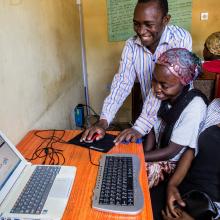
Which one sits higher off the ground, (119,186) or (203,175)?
(119,186)

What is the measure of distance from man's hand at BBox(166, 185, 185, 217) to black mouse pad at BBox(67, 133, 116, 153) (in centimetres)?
33

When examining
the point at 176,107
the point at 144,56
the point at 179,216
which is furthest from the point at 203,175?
the point at 144,56

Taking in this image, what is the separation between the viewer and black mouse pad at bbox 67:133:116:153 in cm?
114

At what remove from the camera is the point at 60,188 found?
86 centimetres

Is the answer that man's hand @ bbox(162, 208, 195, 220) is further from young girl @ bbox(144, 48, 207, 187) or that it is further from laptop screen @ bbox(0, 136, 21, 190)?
laptop screen @ bbox(0, 136, 21, 190)

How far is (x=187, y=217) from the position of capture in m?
1.02

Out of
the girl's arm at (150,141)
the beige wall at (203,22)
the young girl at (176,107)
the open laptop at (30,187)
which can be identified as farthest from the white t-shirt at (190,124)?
the beige wall at (203,22)

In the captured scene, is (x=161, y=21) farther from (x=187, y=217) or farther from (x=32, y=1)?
(x=187, y=217)

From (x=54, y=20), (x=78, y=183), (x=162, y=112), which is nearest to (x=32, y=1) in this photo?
(x=54, y=20)

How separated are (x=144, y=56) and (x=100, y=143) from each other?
2.22 feet

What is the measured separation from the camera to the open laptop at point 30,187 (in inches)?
29.4

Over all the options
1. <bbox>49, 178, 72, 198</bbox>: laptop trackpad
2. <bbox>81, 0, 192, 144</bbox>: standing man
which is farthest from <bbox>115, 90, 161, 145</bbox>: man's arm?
<bbox>49, 178, 72, 198</bbox>: laptop trackpad

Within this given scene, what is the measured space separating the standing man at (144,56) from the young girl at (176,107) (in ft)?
0.43

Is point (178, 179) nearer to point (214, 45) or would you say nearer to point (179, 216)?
point (179, 216)
